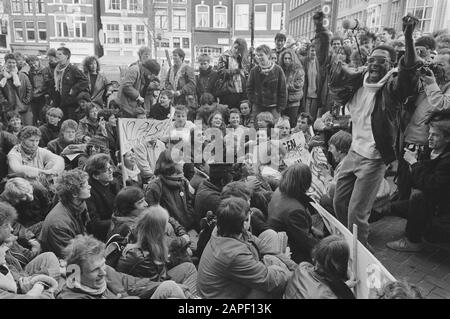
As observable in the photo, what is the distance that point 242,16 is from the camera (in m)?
37.1

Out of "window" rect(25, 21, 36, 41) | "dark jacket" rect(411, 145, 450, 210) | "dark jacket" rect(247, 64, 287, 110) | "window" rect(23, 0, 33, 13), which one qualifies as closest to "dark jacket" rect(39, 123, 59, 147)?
"dark jacket" rect(247, 64, 287, 110)

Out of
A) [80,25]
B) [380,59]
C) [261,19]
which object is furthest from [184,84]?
[80,25]

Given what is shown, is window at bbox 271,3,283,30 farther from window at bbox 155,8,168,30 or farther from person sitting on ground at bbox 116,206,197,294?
person sitting on ground at bbox 116,206,197,294

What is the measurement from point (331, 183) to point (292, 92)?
328 centimetres

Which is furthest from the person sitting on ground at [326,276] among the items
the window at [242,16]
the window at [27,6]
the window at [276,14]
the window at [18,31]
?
the window at [18,31]

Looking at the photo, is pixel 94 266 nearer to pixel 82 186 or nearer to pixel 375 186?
pixel 82 186

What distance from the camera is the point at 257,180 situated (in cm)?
505

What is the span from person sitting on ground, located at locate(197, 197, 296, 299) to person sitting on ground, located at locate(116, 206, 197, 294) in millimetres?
395

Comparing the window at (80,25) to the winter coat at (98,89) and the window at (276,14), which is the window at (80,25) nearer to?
the window at (276,14)

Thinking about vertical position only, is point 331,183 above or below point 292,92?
below

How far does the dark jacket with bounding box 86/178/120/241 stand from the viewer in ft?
13.8

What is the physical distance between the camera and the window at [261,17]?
127ft

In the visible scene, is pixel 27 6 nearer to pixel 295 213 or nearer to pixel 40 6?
pixel 40 6
